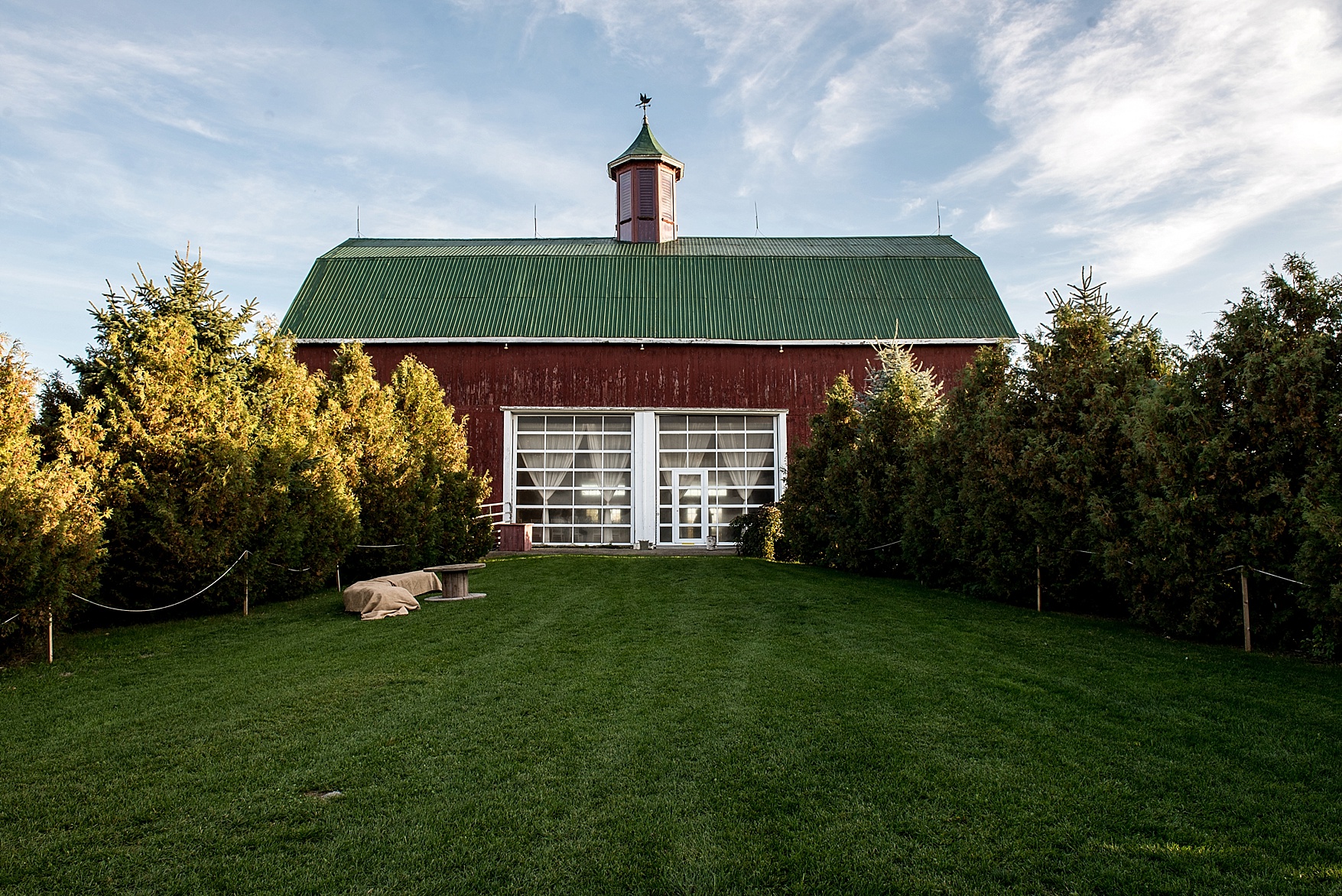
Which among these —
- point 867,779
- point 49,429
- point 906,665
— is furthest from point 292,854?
point 49,429

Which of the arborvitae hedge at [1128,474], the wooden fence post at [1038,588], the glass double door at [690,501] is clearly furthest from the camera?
the glass double door at [690,501]

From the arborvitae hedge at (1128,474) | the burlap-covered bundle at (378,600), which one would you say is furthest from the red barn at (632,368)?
the burlap-covered bundle at (378,600)

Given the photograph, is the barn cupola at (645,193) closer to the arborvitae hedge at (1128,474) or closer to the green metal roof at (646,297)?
the green metal roof at (646,297)

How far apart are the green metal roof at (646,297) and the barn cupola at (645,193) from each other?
4.61ft

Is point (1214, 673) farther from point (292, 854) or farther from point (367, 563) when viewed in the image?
point (367, 563)

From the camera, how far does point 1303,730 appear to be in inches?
201

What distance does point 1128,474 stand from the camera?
9.05 m

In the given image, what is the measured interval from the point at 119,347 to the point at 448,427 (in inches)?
252

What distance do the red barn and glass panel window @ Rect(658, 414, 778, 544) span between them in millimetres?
30

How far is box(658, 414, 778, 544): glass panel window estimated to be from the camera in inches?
878

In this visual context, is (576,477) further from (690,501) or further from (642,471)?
(690,501)

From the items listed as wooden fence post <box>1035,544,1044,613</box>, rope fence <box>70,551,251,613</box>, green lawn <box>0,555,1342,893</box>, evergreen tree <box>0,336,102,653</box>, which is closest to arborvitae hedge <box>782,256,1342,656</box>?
wooden fence post <box>1035,544,1044,613</box>

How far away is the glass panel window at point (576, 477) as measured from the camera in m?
22.2

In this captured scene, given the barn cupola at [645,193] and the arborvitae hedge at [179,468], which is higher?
the barn cupola at [645,193]
